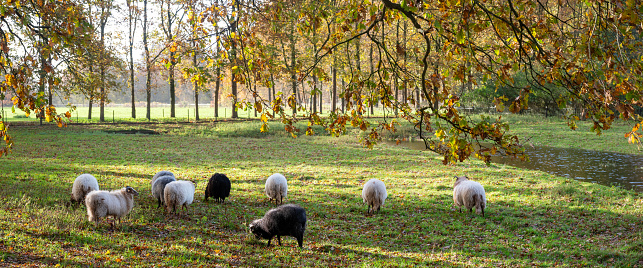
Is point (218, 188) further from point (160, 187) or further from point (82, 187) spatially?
point (82, 187)

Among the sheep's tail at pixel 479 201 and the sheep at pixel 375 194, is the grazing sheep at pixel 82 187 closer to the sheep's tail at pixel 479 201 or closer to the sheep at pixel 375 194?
the sheep at pixel 375 194

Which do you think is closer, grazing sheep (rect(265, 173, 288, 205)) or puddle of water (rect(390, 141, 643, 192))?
grazing sheep (rect(265, 173, 288, 205))

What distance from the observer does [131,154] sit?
21750mm

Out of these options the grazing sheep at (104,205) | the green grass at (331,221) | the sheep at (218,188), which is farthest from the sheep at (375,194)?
the grazing sheep at (104,205)

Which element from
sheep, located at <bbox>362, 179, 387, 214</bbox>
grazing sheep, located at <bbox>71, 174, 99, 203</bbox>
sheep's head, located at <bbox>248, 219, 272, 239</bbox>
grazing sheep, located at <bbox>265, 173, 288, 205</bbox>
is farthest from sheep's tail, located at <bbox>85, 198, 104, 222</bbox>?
sheep, located at <bbox>362, 179, 387, 214</bbox>

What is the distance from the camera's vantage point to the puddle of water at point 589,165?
1640 cm

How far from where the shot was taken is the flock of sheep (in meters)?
8.27

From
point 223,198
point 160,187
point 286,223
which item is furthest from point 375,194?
point 160,187

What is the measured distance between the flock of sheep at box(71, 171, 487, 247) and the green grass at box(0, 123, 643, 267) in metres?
0.31

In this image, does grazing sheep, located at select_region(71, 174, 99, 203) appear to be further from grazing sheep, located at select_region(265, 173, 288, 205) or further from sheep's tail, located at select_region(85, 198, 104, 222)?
grazing sheep, located at select_region(265, 173, 288, 205)

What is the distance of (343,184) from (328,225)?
537cm

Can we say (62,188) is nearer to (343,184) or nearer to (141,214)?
(141,214)

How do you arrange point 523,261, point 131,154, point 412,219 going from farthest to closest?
point 131,154 < point 412,219 < point 523,261

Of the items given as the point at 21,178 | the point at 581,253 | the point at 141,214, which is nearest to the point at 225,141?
the point at 21,178
